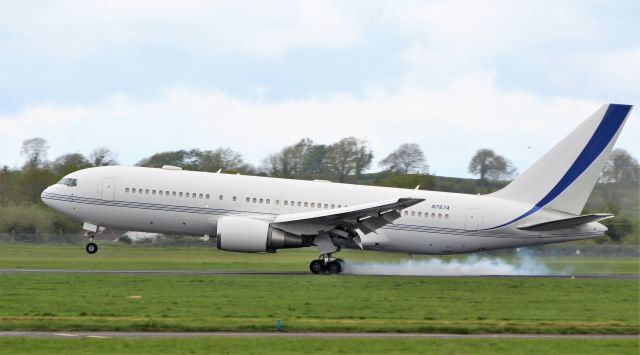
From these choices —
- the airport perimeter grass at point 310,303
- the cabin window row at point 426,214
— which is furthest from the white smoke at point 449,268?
the airport perimeter grass at point 310,303

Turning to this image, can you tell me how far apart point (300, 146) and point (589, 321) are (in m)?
65.9

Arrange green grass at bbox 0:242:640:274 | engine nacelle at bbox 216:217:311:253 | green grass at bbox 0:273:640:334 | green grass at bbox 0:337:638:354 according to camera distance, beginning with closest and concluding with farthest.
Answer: green grass at bbox 0:337:638:354, green grass at bbox 0:273:640:334, engine nacelle at bbox 216:217:311:253, green grass at bbox 0:242:640:274

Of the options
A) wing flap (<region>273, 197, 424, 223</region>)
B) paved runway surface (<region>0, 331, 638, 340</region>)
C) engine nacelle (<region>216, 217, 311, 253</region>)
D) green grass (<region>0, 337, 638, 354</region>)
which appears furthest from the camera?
engine nacelle (<region>216, 217, 311, 253</region>)

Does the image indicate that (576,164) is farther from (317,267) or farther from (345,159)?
(345,159)

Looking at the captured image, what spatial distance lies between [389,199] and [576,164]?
26.6 feet

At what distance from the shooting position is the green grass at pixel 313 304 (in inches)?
818

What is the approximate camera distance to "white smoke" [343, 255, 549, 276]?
3850 centimetres

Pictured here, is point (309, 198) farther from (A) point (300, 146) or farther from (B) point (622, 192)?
(A) point (300, 146)

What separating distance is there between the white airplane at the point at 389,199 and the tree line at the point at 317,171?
2705cm

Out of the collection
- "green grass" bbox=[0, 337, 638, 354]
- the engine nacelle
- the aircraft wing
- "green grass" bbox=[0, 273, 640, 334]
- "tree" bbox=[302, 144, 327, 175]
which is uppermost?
"tree" bbox=[302, 144, 327, 175]

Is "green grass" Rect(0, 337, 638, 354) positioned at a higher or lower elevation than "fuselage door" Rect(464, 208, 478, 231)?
lower

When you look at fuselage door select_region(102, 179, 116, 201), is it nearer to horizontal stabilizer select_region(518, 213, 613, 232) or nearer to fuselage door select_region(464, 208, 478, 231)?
fuselage door select_region(464, 208, 478, 231)

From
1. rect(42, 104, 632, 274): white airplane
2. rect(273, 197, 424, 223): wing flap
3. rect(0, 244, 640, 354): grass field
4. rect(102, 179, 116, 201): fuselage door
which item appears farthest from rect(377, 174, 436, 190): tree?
rect(102, 179, 116, 201): fuselage door

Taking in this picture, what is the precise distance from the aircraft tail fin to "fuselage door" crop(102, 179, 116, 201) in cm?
1745
